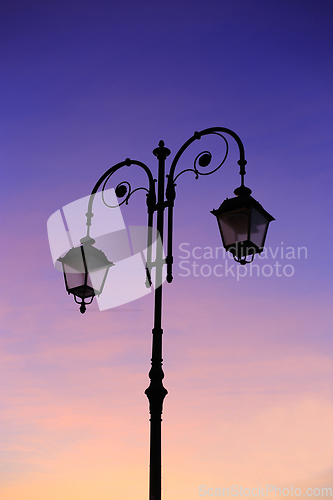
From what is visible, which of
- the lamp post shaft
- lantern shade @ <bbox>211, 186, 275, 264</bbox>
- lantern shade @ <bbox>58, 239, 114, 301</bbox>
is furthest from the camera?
lantern shade @ <bbox>58, 239, 114, 301</bbox>

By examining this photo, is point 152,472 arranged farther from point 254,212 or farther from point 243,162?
point 243,162

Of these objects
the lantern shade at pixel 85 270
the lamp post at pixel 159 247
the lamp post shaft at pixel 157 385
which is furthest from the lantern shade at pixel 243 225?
the lantern shade at pixel 85 270

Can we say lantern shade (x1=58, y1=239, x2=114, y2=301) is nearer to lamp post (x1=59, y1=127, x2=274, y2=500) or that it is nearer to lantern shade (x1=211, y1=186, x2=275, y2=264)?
lamp post (x1=59, y1=127, x2=274, y2=500)

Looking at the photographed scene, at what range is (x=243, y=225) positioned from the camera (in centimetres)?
688

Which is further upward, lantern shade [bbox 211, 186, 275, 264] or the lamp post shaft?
lantern shade [bbox 211, 186, 275, 264]

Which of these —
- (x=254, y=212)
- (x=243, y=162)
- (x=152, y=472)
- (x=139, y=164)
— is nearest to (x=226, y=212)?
(x=254, y=212)

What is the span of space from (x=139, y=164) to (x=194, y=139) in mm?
1009

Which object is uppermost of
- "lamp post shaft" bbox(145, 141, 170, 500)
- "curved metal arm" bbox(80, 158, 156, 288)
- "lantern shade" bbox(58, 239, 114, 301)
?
"curved metal arm" bbox(80, 158, 156, 288)

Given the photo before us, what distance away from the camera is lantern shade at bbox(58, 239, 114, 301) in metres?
7.64

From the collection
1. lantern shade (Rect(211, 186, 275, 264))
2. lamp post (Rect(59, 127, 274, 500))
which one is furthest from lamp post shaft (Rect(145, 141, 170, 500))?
lantern shade (Rect(211, 186, 275, 264))

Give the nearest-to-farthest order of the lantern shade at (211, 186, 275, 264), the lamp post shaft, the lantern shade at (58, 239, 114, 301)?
the lamp post shaft < the lantern shade at (211, 186, 275, 264) < the lantern shade at (58, 239, 114, 301)

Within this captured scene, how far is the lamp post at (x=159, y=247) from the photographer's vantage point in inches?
254

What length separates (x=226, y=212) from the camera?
7027 millimetres

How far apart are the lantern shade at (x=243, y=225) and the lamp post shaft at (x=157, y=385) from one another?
96cm
